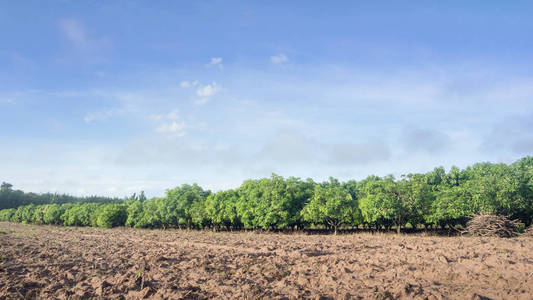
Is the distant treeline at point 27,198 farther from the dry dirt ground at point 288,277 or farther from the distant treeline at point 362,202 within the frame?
the dry dirt ground at point 288,277

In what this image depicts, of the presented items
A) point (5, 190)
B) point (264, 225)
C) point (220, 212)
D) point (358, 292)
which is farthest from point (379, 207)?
point (5, 190)

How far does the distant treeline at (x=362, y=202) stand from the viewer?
26.5 metres

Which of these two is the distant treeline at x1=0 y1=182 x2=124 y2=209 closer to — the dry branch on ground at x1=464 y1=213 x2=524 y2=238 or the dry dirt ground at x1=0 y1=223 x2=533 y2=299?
the dry dirt ground at x1=0 y1=223 x2=533 y2=299

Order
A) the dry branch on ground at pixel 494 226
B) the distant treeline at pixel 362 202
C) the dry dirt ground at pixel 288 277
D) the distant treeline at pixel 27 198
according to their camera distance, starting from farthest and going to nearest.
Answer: the distant treeline at pixel 27 198
the distant treeline at pixel 362 202
the dry branch on ground at pixel 494 226
the dry dirt ground at pixel 288 277

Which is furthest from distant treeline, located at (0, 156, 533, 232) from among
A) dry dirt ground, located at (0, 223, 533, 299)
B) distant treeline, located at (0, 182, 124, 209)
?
distant treeline, located at (0, 182, 124, 209)

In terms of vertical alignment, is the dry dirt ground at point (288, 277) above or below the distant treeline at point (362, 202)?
below

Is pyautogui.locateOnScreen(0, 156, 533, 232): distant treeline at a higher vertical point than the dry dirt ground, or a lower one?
higher

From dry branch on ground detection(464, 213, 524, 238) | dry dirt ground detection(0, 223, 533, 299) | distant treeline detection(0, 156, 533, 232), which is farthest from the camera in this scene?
distant treeline detection(0, 156, 533, 232)

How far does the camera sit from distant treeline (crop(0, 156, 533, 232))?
26469 mm

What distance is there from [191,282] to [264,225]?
77.6 ft

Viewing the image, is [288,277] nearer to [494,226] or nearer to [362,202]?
[494,226]

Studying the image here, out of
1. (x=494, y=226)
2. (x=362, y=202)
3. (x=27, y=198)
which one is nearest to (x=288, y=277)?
(x=494, y=226)

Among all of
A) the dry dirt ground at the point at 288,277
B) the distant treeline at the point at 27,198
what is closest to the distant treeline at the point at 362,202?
the dry dirt ground at the point at 288,277

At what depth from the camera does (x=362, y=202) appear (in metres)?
31.7
